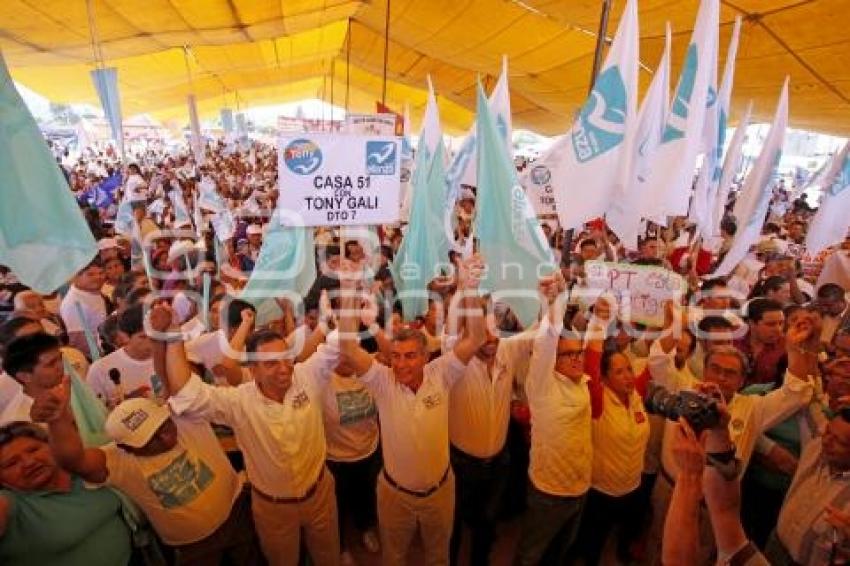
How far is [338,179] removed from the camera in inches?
150

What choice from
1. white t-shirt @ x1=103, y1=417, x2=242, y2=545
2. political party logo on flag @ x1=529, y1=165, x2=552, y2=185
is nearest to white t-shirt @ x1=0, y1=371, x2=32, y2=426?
white t-shirt @ x1=103, y1=417, x2=242, y2=545

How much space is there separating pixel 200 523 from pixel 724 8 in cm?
740

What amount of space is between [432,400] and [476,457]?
580mm

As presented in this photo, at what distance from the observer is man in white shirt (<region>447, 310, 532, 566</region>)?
340 cm

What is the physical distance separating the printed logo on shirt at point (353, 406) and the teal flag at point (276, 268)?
2.62ft

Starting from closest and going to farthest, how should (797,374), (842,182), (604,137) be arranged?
(797,374) < (604,137) < (842,182)

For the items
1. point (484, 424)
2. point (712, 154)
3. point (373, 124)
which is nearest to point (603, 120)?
point (712, 154)

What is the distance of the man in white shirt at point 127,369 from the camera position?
11.1ft

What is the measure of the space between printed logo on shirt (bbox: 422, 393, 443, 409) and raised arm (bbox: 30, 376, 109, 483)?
166cm

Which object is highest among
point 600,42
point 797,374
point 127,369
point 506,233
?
point 600,42

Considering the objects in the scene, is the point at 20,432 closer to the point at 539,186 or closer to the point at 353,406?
the point at 353,406

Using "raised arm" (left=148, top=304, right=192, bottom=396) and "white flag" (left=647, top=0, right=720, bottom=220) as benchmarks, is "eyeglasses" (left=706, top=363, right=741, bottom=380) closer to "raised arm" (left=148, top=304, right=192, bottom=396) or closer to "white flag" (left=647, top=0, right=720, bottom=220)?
"white flag" (left=647, top=0, right=720, bottom=220)

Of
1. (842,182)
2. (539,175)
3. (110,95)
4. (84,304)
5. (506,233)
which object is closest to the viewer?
(506,233)

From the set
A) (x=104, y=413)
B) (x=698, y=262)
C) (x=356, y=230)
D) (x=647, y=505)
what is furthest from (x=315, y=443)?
(x=698, y=262)
